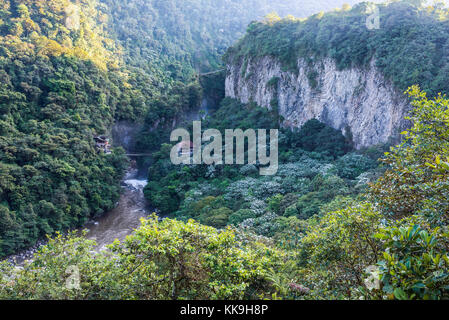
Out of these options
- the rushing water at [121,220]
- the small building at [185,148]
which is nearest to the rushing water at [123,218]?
the rushing water at [121,220]

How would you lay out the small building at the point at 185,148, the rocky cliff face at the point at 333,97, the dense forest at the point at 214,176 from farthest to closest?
the small building at the point at 185,148, the rocky cliff face at the point at 333,97, the dense forest at the point at 214,176

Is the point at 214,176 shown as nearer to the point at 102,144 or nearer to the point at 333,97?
the point at 102,144

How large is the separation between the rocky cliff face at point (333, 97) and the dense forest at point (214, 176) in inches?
31.1

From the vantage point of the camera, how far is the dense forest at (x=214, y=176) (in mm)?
4746

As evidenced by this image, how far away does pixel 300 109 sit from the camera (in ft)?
78.7

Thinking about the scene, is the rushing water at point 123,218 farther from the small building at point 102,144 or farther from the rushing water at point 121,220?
the small building at point 102,144

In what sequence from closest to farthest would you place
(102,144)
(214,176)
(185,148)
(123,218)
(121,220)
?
(121,220) < (123,218) < (214,176) < (102,144) < (185,148)

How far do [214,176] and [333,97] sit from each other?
9.96m

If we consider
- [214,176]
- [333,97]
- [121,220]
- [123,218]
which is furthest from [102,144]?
[333,97]

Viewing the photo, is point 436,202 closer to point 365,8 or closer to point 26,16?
point 365,8

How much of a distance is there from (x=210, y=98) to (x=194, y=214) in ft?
84.9

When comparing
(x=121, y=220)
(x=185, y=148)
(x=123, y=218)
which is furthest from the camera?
(x=185, y=148)

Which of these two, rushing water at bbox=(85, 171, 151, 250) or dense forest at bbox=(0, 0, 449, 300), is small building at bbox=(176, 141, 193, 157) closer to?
dense forest at bbox=(0, 0, 449, 300)

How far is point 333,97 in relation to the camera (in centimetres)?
2108
